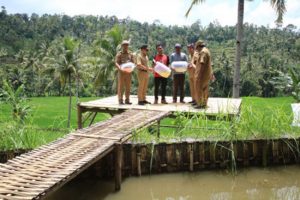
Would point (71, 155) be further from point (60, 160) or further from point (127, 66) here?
point (127, 66)

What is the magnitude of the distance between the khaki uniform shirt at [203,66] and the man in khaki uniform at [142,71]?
1.03 meters

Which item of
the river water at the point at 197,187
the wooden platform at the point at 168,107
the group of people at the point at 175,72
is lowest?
the river water at the point at 197,187

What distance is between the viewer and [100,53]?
2308 centimetres

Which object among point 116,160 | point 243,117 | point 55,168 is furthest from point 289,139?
point 55,168

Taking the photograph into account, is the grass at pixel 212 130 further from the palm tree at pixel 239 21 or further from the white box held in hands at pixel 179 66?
the palm tree at pixel 239 21

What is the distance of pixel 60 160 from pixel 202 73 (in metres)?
3.72

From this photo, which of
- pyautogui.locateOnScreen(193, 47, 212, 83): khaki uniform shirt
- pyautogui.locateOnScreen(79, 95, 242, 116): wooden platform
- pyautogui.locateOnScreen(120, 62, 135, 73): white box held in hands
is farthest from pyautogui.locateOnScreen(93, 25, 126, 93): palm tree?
pyautogui.locateOnScreen(193, 47, 212, 83): khaki uniform shirt

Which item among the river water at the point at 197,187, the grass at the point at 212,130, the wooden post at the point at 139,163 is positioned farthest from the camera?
the grass at the point at 212,130

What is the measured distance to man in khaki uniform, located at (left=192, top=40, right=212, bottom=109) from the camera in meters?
7.78

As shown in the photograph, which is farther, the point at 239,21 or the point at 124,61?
the point at 239,21

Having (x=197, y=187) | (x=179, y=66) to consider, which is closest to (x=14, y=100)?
(x=179, y=66)

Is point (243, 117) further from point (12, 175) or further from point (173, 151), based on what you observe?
point (12, 175)

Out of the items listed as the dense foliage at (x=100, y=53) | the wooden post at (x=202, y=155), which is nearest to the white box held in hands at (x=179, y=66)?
the wooden post at (x=202, y=155)

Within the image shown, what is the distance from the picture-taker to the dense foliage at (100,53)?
25906mm
